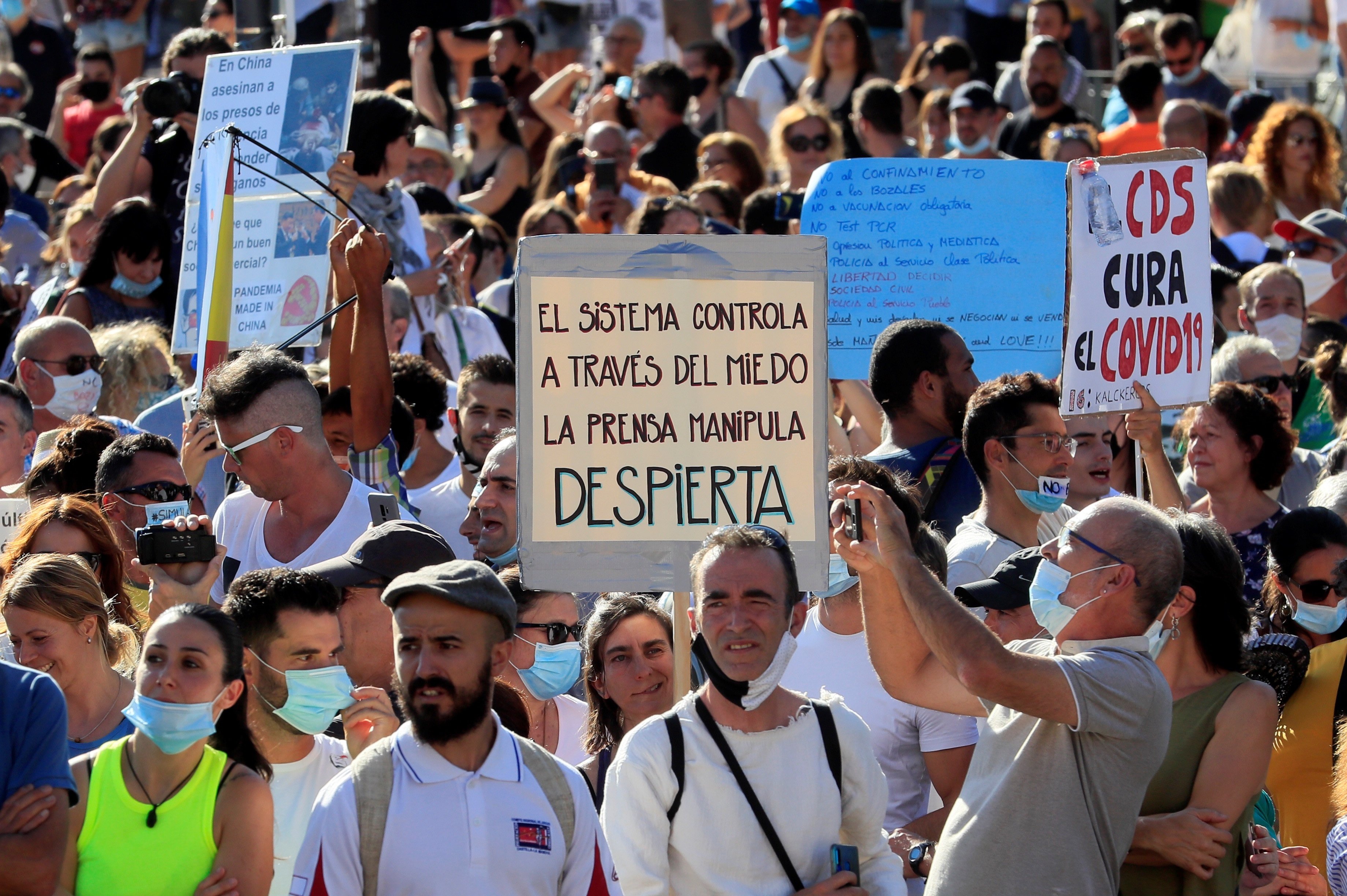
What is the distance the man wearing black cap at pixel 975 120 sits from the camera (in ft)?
35.2

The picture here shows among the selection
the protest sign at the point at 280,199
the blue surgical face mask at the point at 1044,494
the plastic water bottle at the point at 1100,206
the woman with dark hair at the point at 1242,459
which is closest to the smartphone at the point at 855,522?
the blue surgical face mask at the point at 1044,494

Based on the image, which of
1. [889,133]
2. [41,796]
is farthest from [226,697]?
[889,133]

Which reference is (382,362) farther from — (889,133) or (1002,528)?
(889,133)

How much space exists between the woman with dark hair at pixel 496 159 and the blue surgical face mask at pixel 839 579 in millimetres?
7031

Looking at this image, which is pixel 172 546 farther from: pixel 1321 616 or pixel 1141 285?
pixel 1321 616

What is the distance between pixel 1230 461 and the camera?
6.43 m

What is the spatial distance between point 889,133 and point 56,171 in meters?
6.10

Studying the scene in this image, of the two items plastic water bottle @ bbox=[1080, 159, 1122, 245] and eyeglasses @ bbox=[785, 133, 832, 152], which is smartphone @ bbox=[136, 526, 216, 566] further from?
eyeglasses @ bbox=[785, 133, 832, 152]

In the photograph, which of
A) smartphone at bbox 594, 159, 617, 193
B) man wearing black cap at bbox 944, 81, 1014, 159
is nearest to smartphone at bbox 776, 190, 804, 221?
smartphone at bbox 594, 159, 617, 193

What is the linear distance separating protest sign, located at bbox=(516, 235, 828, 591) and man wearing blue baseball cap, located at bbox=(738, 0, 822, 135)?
852 centimetres

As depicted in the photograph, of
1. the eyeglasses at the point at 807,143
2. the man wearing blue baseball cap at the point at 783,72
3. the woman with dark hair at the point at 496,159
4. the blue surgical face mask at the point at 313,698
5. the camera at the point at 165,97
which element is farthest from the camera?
the man wearing blue baseball cap at the point at 783,72

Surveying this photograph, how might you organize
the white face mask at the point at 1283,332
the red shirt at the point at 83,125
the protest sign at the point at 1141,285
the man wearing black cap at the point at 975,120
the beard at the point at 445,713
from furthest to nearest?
the red shirt at the point at 83,125, the man wearing black cap at the point at 975,120, the white face mask at the point at 1283,332, the protest sign at the point at 1141,285, the beard at the point at 445,713

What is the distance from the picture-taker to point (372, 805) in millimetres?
3408

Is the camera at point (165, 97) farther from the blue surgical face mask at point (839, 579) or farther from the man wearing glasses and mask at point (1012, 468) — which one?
the blue surgical face mask at point (839, 579)
